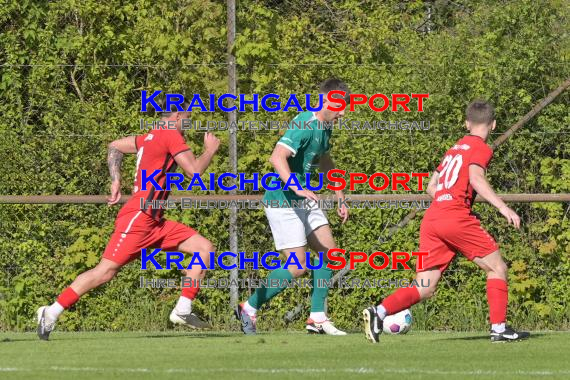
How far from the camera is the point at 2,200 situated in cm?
1326

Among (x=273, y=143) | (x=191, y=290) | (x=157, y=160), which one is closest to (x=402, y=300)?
(x=191, y=290)

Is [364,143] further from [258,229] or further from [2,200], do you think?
[2,200]

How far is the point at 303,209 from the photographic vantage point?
11117mm

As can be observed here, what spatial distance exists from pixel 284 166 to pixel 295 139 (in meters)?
0.29

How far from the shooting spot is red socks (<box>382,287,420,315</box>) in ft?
32.8

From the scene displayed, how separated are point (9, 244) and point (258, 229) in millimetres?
2641

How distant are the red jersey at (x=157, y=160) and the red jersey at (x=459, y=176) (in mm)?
2119

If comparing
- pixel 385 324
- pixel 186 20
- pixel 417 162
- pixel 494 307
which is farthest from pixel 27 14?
pixel 494 307

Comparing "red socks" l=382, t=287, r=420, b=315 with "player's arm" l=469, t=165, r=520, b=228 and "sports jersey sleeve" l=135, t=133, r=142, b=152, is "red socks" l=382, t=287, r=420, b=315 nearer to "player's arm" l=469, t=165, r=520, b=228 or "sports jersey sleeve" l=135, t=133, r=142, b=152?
"player's arm" l=469, t=165, r=520, b=228

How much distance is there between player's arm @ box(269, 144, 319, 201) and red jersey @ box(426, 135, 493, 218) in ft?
3.57

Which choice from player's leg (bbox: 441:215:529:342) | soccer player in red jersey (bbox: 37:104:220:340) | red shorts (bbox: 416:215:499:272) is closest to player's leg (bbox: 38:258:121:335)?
soccer player in red jersey (bbox: 37:104:220:340)

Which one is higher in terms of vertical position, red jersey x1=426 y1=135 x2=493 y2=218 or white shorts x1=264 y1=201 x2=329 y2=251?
red jersey x1=426 y1=135 x2=493 y2=218

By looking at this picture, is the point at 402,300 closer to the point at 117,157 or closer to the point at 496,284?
the point at 496,284

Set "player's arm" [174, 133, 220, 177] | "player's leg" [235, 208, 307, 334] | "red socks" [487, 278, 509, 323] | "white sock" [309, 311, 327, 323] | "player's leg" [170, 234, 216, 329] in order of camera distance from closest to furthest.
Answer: "red socks" [487, 278, 509, 323] → "player's arm" [174, 133, 220, 177] → "player's leg" [170, 234, 216, 329] → "player's leg" [235, 208, 307, 334] → "white sock" [309, 311, 327, 323]
